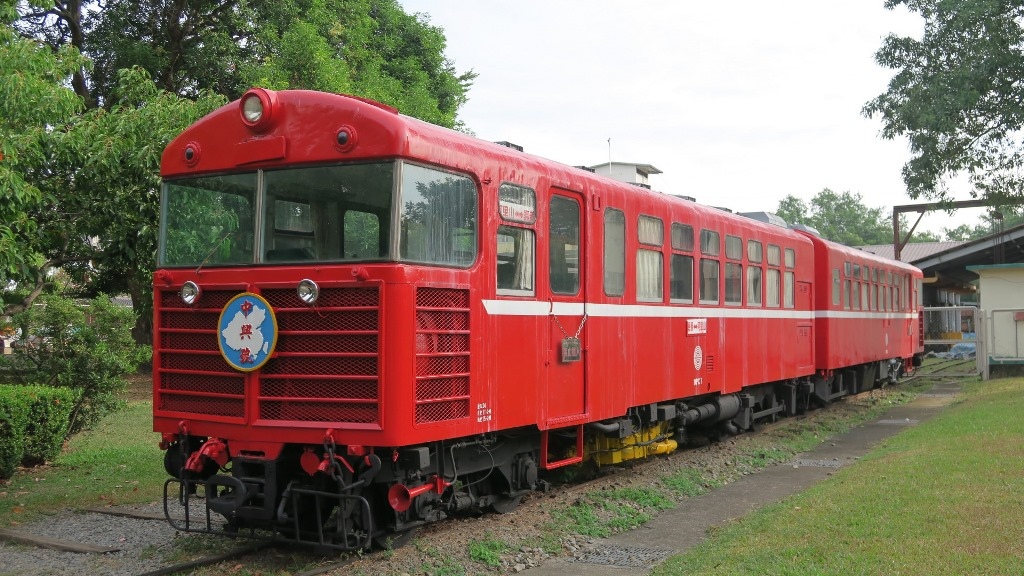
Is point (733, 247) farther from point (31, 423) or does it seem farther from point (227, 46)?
point (227, 46)

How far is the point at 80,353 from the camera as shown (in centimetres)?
1193

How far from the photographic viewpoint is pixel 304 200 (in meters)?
6.83

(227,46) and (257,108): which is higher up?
(227,46)

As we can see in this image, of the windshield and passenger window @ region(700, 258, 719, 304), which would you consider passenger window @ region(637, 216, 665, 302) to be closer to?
passenger window @ region(700, 258, 719, 304)

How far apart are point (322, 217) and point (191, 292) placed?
1.19m

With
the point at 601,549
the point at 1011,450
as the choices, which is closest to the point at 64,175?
A: the point at 601,549

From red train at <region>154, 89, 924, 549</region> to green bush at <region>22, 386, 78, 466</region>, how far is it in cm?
274

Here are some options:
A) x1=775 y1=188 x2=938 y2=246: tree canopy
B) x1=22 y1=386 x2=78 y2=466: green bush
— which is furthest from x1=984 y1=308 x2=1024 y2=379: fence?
x1=775 y1=188 x2=938 y2=246: tree canopy

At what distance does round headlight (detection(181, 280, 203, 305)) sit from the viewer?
7012mm

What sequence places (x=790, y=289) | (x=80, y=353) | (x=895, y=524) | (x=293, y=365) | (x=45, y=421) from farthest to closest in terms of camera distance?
(x=790, y=289), (x=80, y=353), (x=45, y=421), (x=895, y=524), (x=293, y=365)

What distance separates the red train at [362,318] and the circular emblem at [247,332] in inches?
0.6

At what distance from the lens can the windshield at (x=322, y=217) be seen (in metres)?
6.52

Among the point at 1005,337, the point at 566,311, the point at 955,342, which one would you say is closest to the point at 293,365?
the point at 566,311

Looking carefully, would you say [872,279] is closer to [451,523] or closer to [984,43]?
[984,43]
